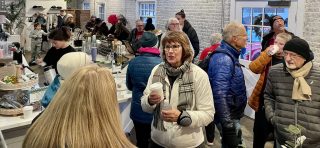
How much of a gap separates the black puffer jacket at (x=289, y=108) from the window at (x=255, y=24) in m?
2.97

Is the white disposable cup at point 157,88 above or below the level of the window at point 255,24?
below

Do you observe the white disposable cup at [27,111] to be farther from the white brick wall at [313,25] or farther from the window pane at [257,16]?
the window pane at [257,16]

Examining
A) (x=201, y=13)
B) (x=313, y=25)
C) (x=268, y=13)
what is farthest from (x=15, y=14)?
(x=313, y=25)

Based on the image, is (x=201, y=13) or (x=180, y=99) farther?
(x=201, y=13)

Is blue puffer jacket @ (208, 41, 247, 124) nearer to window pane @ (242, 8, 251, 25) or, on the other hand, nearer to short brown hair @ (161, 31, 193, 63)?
short brown hair @ (161, 31, 193, 63)

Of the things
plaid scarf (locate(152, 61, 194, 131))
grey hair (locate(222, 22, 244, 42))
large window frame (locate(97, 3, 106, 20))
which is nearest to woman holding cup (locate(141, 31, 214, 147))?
plaid scarf (locate(152, 61, 194, 131))

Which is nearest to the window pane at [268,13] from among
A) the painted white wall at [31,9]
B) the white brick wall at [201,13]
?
the white brick wall at [201,13]

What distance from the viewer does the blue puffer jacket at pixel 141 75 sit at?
291cm

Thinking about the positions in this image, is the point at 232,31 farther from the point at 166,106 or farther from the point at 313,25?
the point at 313,25

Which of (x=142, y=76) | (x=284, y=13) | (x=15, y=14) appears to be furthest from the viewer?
(x=15, y=14)

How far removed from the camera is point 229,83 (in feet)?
8.16

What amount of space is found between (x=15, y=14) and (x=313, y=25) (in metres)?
10.7

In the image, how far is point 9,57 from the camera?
437 centimetres

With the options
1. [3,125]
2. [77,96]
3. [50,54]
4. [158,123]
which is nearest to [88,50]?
[50,54]
